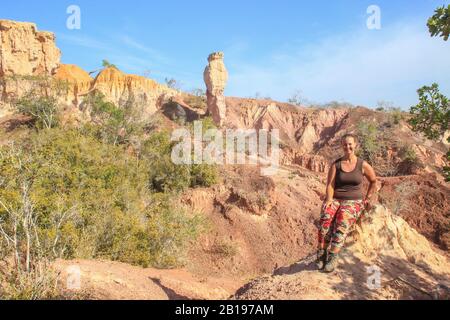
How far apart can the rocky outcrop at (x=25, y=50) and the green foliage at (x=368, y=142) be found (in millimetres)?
23261

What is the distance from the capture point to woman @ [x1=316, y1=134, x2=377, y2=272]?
397cm

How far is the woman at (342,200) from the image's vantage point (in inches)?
156

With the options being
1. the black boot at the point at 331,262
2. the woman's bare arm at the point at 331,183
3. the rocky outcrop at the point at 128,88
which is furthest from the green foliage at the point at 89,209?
the rocky outcrop at the point at 128,88

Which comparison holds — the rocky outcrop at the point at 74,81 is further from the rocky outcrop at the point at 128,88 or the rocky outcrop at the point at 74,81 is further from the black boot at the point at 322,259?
the black boot at the point at 322,259

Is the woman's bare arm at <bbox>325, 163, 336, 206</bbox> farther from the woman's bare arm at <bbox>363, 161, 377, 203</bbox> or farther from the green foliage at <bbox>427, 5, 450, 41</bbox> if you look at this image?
the green foliage at <bbox>427, 5, 450, 41</bbox>

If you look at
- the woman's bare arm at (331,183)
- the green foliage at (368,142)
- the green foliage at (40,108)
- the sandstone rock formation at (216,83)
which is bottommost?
the woman's bare arm at (331,183)

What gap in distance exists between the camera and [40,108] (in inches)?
926

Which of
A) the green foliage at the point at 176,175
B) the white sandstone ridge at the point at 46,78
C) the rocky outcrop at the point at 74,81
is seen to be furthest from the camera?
the rocky outcrop at the point at 74,81

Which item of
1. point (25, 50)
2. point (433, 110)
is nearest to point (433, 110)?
point (433, 110)

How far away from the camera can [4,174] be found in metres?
5.67

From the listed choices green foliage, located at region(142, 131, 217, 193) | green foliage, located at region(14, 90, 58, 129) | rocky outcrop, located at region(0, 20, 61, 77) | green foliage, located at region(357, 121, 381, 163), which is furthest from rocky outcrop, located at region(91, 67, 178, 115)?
green foliage, located at region(142, 131, 217, 193)

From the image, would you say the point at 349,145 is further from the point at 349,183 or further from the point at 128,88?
the point at 128,88

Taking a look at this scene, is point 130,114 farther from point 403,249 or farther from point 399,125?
point 403,249

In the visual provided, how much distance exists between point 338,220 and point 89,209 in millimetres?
6494
